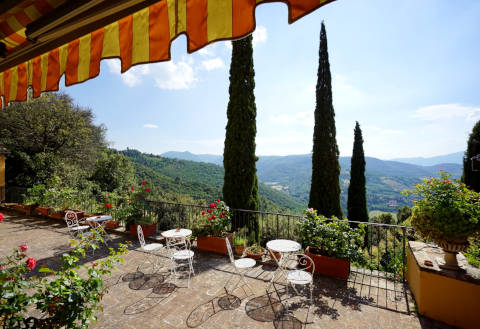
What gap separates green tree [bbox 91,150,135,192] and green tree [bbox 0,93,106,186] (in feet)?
11.5

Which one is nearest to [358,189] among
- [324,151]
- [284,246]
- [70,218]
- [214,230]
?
[324,151]

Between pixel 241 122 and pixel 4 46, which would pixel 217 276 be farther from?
pixel 241 122

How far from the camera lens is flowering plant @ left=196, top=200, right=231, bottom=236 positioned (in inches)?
212

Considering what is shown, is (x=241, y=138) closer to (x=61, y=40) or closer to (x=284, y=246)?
(x=284, y=246)

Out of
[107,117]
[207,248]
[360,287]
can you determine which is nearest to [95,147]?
[107,117]

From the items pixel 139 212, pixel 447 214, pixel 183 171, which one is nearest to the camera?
pixel 447 214

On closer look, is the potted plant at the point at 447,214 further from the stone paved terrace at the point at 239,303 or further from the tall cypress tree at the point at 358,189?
the tall cypress tree at the point at 358,189

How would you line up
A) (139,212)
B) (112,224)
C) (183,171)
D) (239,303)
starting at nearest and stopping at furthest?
(239,303), (139,212), (112,224), (183,171)

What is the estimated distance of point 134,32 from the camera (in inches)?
61.2

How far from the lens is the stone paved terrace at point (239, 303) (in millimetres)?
3029

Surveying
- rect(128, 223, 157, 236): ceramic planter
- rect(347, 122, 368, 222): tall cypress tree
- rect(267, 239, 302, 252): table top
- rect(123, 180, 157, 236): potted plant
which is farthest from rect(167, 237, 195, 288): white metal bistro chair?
rect(347, 122, 368, 222): tall cypress tree

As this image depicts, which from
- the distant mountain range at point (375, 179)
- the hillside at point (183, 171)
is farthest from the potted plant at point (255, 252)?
the distant mountain range at point (375, 179)

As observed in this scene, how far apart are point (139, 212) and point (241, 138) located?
4259mm

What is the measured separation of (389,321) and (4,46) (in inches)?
215
